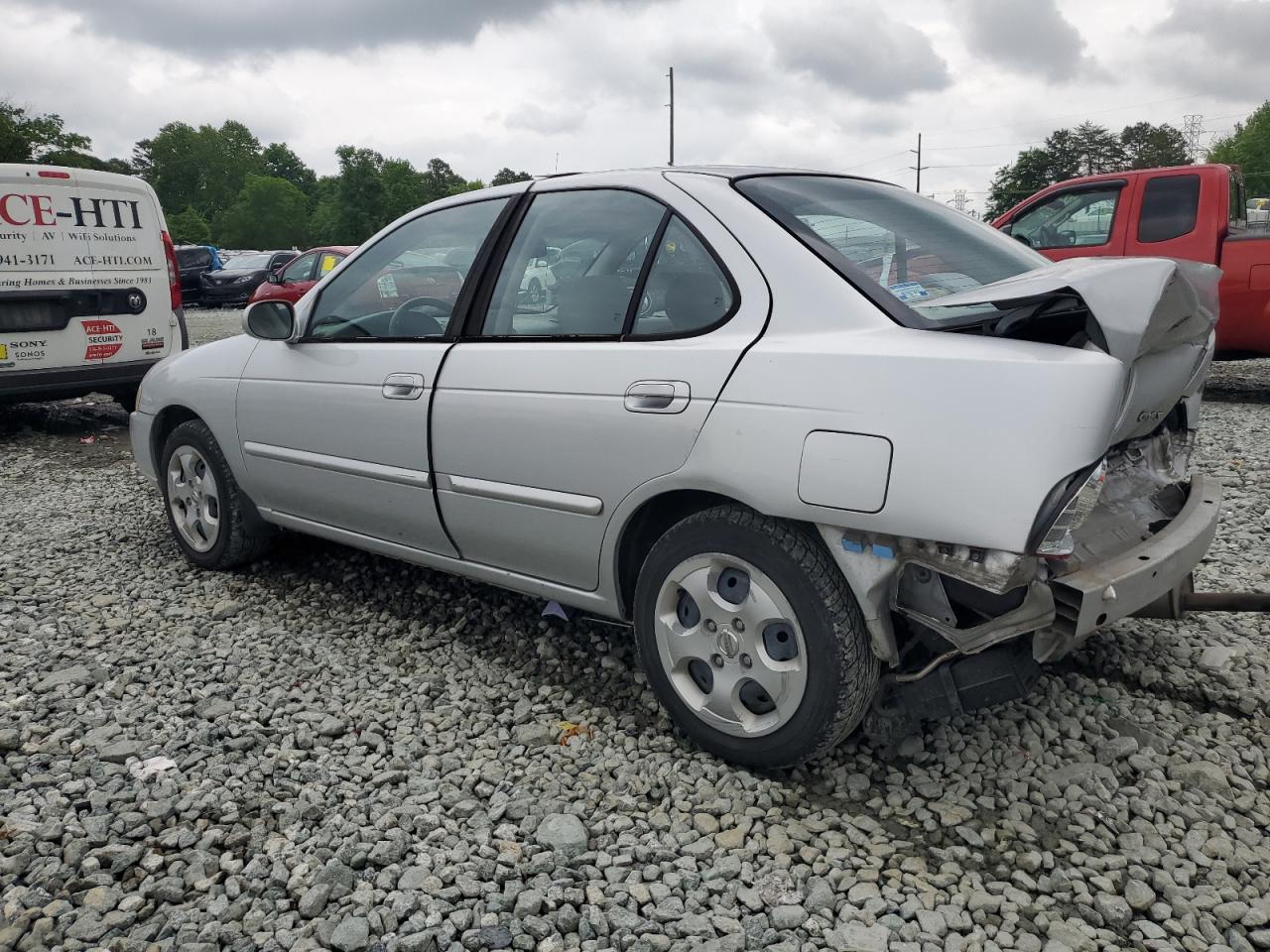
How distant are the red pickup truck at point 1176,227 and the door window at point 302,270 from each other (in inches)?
426

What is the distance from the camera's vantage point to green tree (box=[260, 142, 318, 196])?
11156 cm

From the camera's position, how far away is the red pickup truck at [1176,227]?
789cm

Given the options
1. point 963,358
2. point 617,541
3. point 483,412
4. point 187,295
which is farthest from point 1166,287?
point 187,295

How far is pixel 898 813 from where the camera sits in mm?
2611

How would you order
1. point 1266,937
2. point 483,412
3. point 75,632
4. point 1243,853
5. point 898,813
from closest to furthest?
point 1266,937 → point 1243,853 → point 898,813 → point 483,412 → point 75,632

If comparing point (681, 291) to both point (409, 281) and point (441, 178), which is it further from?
point (441, 178)

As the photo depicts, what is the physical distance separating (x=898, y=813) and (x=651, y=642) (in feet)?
2.66

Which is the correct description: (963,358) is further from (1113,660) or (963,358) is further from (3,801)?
(3,801)

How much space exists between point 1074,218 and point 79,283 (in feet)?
26.7

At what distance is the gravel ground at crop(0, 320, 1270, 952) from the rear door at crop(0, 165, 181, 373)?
12.5ft

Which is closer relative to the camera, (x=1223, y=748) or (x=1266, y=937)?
(x=1266, y=937)

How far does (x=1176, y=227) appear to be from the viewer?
8125mm

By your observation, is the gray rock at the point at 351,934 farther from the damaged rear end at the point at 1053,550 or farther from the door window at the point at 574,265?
the door window at the point at 574,265

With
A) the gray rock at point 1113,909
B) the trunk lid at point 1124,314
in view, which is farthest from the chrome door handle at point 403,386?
the gray rock at point 1113,909
